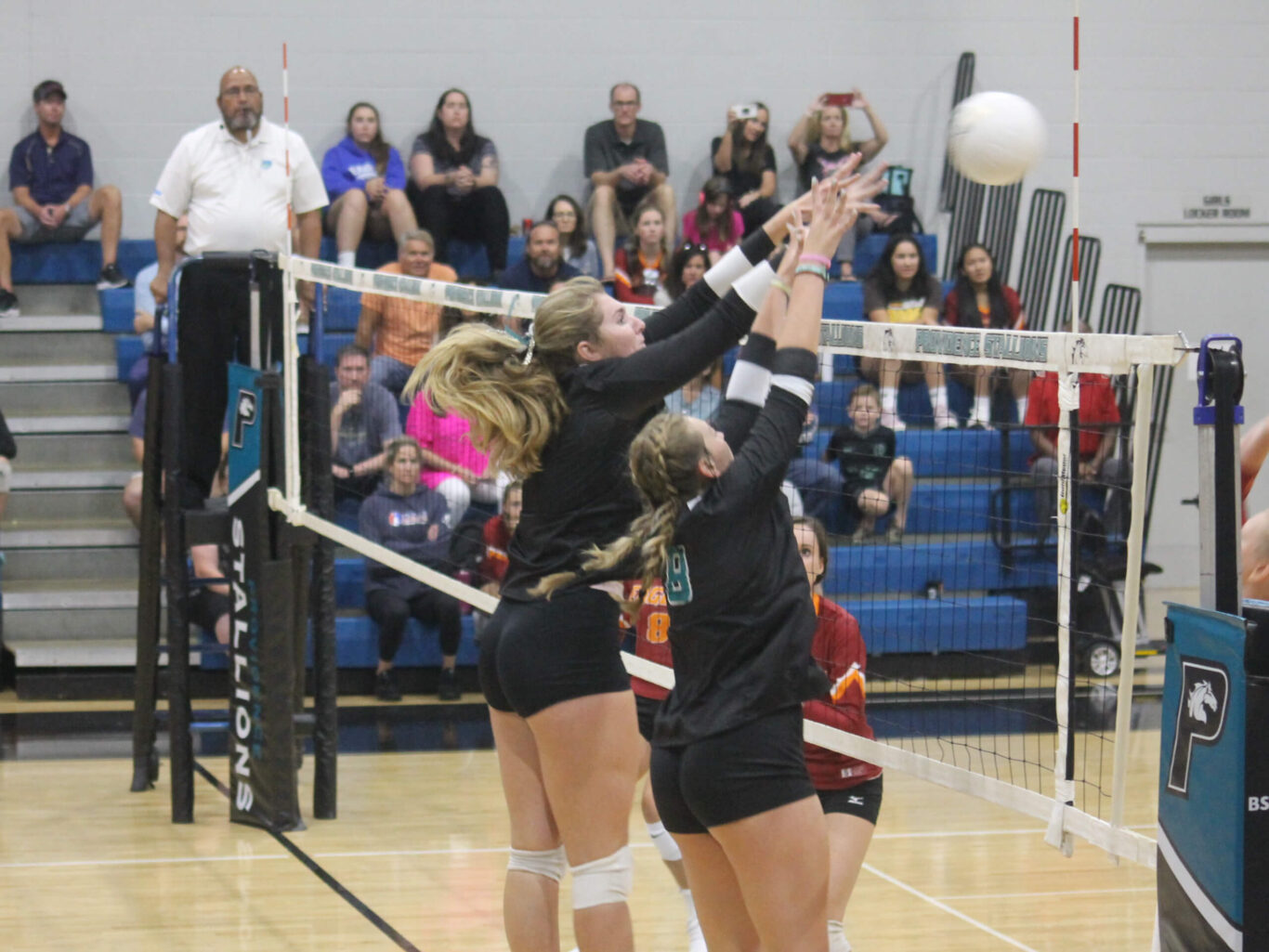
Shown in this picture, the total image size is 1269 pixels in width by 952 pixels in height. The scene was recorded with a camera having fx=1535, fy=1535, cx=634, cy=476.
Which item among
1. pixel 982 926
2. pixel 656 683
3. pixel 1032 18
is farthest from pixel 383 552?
pixel 1032 18

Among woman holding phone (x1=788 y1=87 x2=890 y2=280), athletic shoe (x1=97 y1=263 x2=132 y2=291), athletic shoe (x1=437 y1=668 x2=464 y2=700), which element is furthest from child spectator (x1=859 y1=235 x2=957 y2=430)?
athletic shoe (x1=97 y1=263 x2=132 y2=291)

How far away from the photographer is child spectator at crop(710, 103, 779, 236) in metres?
11.9

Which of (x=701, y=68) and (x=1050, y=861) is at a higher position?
(x=701, y=68)

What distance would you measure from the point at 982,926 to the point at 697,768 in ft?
9.38

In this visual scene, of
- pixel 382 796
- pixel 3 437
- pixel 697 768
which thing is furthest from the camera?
pixel 3 437

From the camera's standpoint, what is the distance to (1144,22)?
13.3 m

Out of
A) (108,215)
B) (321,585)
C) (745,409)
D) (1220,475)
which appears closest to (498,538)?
(321,585)

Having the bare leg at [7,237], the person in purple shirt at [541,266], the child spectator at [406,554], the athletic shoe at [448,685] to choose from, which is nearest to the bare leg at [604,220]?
the person in purple shirt at [541,266]

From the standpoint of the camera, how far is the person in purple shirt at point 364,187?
439 inches

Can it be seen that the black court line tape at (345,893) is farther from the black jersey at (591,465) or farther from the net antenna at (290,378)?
the black jersey at (591,465)

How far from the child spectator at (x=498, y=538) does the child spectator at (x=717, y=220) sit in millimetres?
3267

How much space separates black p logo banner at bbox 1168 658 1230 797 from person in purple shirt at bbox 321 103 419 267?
902 centimetres

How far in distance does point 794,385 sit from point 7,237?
31.9ft

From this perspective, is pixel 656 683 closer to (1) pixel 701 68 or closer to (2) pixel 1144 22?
(1) pixel 701 68
